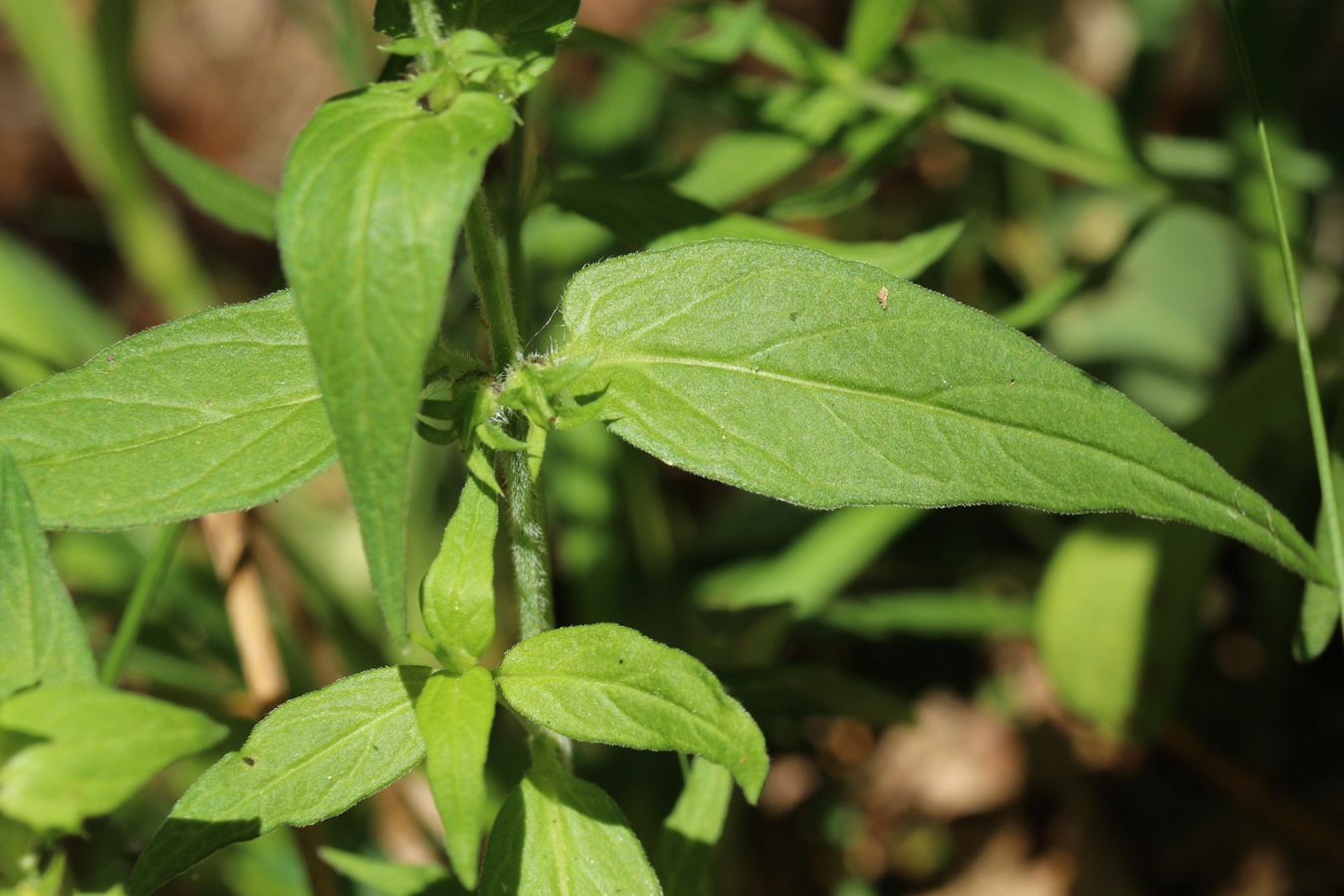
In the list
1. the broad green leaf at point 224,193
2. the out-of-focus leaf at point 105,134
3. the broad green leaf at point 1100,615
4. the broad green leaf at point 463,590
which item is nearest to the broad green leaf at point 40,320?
the out-of-focus leaf at point 105,134

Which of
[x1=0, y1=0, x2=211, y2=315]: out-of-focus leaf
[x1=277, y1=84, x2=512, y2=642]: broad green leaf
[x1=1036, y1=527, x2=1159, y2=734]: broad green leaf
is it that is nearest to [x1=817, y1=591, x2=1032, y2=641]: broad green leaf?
[x1=1036, y1=527, x2=1159, y2=734]: broad green leaf

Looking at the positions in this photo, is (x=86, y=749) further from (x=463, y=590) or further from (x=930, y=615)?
(x=930, y=615)

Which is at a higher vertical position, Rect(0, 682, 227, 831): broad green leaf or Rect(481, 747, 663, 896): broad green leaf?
Rect(0, 682, 227, 831): broad green leaf

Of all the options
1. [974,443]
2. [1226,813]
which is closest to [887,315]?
[974,443]

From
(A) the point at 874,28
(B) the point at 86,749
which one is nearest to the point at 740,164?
(A) the point at 874,28

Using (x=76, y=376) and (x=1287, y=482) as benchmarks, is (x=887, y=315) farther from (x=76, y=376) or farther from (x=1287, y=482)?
(x=1287, y=482)

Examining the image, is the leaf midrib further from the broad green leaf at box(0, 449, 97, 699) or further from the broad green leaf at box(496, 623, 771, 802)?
the broad green leaf at box(0, 449, 97, 699)

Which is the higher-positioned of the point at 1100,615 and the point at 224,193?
the point at 224,193
